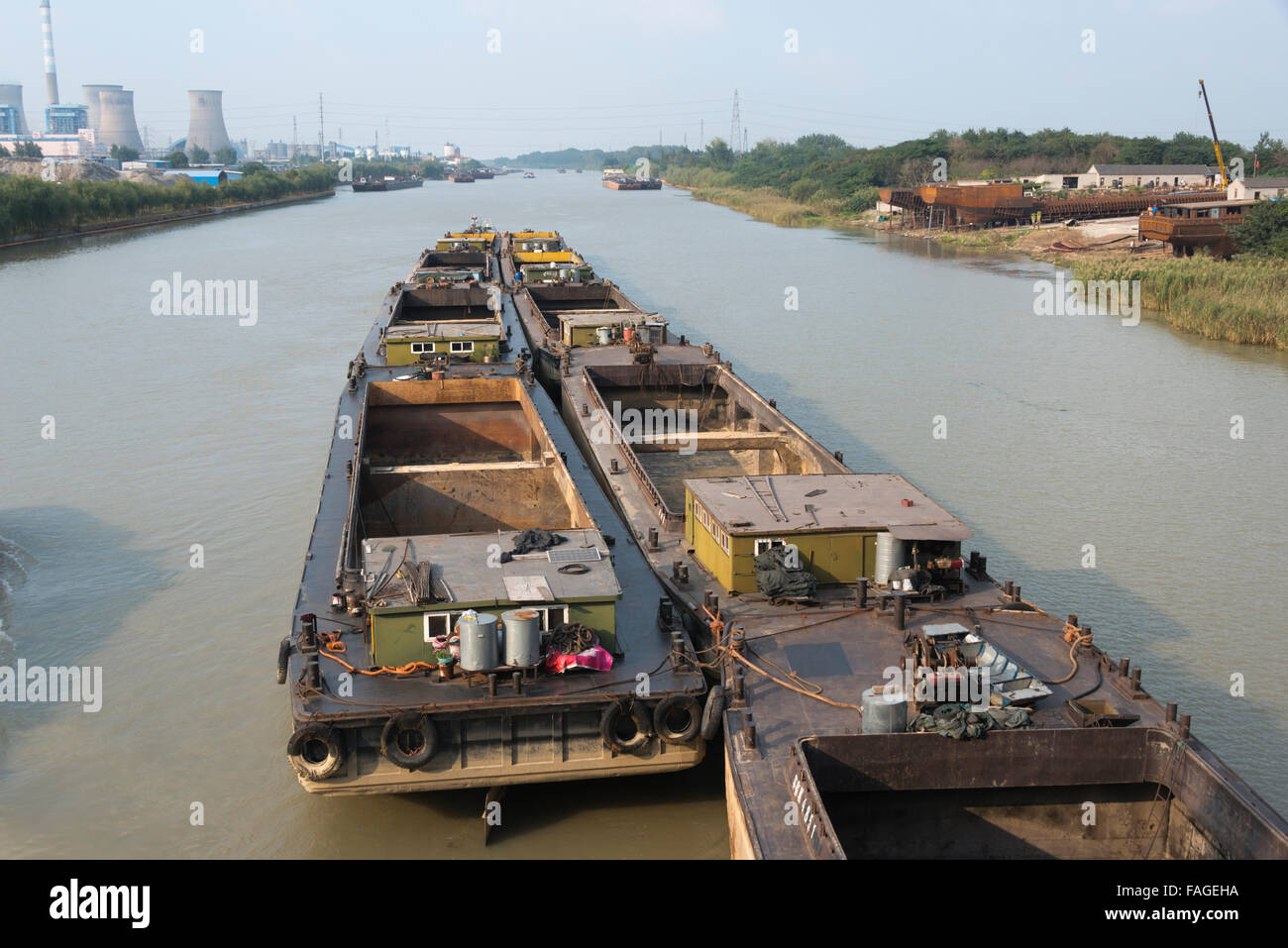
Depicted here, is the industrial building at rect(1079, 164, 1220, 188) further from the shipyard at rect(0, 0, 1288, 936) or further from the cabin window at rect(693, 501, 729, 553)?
the cabin window at rect(693, 501, 729, 553)

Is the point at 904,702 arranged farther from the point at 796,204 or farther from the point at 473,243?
the point at 796,204

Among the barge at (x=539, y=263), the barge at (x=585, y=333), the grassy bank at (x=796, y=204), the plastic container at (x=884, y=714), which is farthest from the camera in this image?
the grassy bank at (x=796, y=204)

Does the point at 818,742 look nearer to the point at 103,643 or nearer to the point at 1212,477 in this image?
the point at 103,643

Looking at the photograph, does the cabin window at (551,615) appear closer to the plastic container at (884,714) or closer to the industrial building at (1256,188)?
the plastic container at (884,714)

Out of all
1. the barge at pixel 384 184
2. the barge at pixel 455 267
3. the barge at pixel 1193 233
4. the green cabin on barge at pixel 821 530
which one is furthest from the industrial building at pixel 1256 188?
the barge at pixel 384 184

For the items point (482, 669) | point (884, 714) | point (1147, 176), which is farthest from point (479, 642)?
point (1147, 176)

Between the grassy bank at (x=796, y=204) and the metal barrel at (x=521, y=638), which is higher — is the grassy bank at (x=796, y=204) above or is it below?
above
